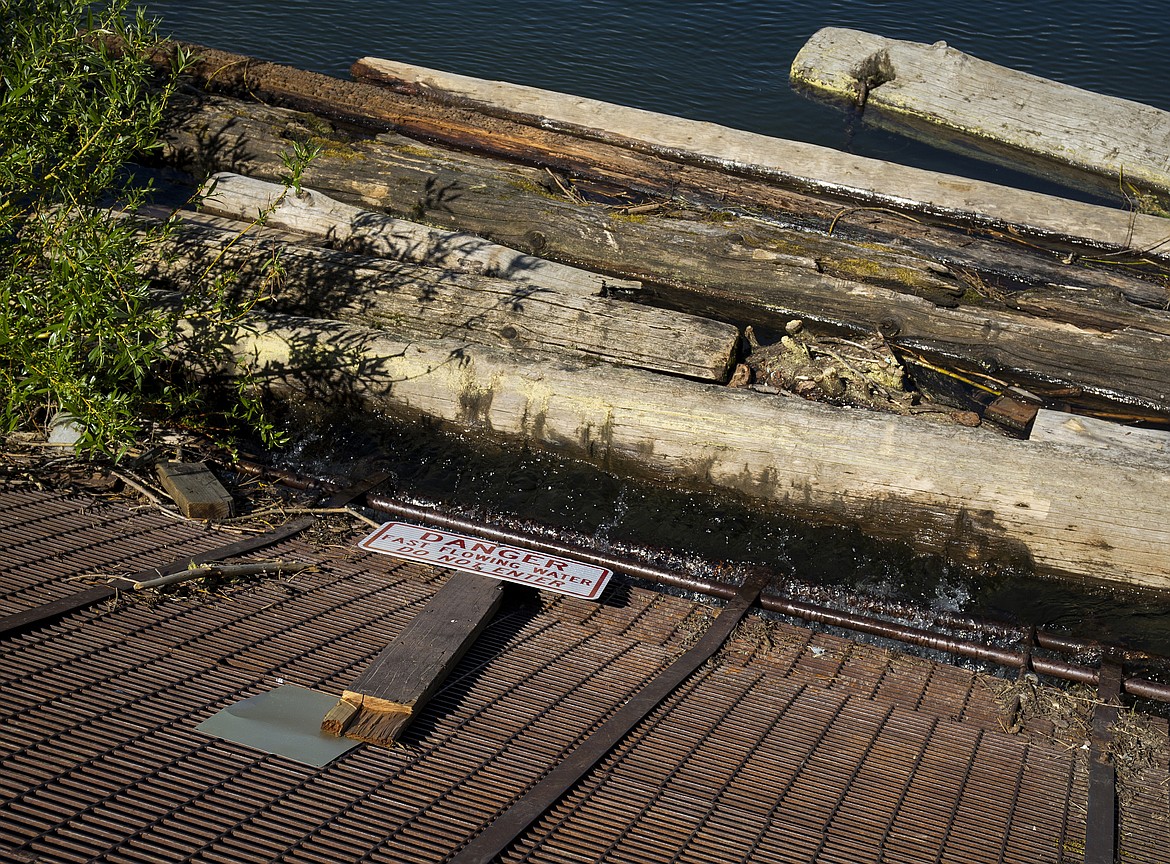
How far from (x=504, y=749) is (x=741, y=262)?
242 inches

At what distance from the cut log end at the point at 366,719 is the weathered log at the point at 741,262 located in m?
6.13

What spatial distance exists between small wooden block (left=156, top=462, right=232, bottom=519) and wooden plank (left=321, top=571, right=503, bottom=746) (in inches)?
58.4

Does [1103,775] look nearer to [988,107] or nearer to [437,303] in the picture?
[437,303]

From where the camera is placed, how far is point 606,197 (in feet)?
34.8

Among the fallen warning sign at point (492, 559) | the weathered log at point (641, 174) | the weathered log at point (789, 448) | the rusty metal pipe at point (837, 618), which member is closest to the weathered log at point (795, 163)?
the weathered log at point (641, 174)

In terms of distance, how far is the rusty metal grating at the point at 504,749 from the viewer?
316 cm

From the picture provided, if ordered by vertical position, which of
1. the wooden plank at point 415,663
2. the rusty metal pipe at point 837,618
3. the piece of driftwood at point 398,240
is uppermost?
the piece of driftwood at point 398,240

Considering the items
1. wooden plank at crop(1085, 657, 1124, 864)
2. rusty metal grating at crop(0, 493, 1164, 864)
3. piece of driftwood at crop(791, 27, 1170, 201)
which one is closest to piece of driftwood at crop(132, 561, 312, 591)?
rusty metal grating at crop(0, 493, 1164, 864)

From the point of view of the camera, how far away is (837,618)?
5223mm

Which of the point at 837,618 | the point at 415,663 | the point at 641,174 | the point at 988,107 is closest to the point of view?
the point at 415,663

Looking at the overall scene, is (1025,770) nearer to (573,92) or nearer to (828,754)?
(828,754)

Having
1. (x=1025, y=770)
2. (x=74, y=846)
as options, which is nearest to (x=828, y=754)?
(x=1025, y=770)

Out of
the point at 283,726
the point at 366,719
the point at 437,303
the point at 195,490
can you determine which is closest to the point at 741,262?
the point at 437,303

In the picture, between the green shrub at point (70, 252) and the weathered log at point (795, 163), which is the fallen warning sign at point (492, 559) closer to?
the green shrub at point (70, 252)
